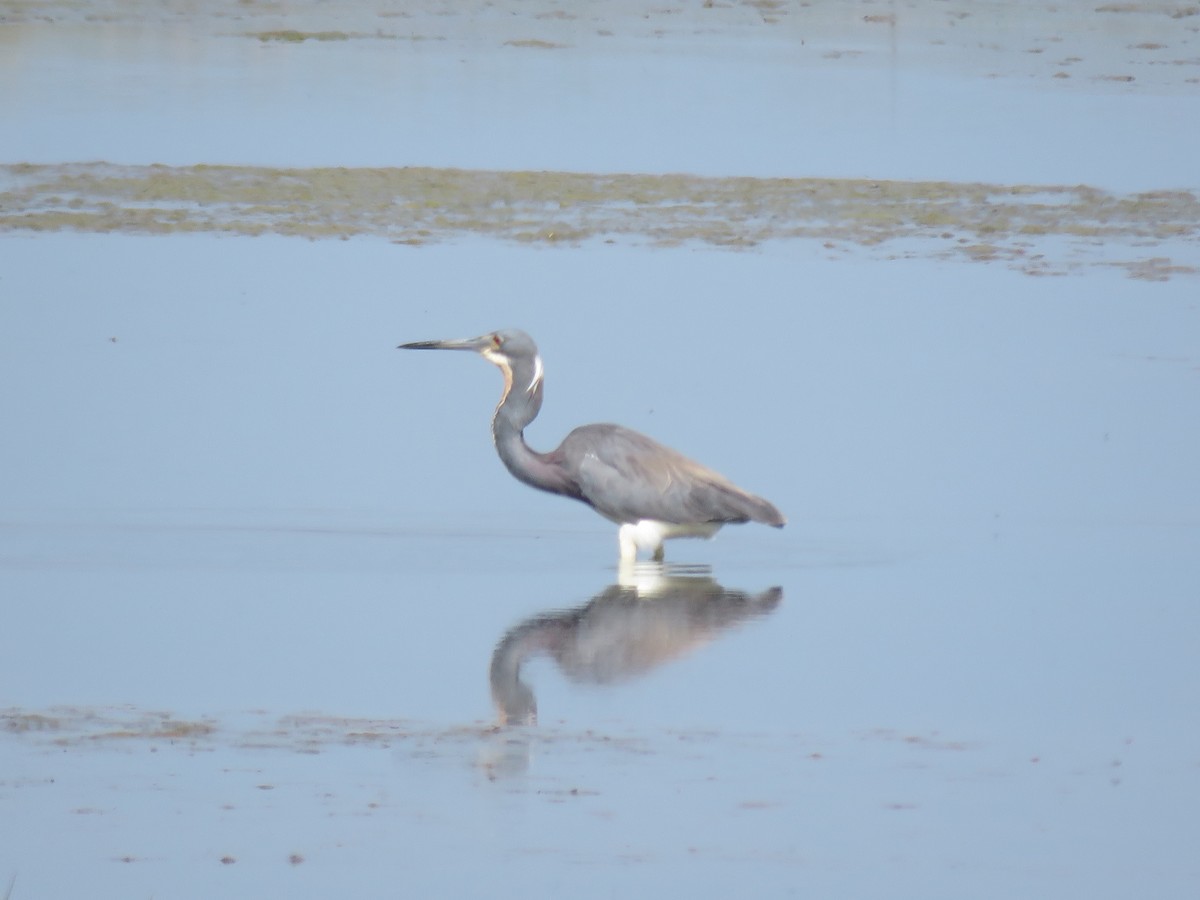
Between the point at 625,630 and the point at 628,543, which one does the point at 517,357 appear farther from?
the point at 625,630

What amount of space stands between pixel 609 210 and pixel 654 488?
9.23 m

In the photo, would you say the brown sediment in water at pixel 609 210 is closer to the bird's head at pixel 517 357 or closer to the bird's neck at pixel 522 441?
the bird's head at pixel 517 357

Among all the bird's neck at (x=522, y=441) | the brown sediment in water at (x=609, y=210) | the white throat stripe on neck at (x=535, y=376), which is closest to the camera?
the bird's neck at (x=522, y=441)

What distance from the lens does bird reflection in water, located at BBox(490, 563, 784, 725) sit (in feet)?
25.6

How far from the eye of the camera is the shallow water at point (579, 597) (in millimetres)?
6258

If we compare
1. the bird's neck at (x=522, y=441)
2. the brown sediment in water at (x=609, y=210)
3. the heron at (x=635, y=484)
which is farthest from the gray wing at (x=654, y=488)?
the brown sediment in water at (x=609, y=210)

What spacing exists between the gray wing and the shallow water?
246 millimetres

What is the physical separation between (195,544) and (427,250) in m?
7.54

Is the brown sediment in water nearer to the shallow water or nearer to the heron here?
the shallow water

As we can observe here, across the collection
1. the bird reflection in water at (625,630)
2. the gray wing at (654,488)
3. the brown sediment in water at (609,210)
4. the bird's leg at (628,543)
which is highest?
the brown sediment in water at (609,210)

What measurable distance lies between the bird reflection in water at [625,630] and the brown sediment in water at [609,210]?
8054 millimetres

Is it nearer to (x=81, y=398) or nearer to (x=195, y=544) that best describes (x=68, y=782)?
(x=195, y=544)

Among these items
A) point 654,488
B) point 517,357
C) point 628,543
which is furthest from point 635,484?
point 517,357

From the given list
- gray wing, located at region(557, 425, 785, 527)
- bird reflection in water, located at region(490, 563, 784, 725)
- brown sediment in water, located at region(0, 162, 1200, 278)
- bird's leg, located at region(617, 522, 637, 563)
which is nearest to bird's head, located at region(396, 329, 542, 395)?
gray wing, located at region(557, 425, 785, 527)
